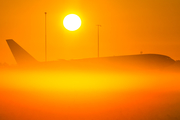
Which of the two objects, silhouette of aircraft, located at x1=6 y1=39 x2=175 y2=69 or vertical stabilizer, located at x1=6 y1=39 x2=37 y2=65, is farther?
vertical stabilizer, located at x1=6 y1=39 x2=37 y2=65

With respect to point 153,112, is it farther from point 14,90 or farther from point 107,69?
point 107,69

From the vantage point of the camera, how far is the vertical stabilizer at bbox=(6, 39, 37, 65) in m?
40.1

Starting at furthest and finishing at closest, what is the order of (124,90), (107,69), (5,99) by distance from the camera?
(107,69)
(124,90)
(5,99)

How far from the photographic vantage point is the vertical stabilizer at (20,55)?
4012 centimetres

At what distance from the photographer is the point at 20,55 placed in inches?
1590

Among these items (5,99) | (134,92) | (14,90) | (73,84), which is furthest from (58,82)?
(134,92)

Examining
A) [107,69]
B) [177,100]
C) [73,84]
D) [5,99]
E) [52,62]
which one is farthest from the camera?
[52,62]

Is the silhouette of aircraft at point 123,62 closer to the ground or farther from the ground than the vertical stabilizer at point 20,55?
closer to the ground

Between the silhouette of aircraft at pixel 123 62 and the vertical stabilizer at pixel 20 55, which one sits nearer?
the silhouette of aircraft at pixel 123 62

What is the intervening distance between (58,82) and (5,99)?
21.6 ft

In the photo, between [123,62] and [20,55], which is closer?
[123,62]

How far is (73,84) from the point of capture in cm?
2281

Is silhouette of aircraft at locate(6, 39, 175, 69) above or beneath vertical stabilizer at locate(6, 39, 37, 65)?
beneath

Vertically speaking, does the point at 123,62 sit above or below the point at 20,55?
below
